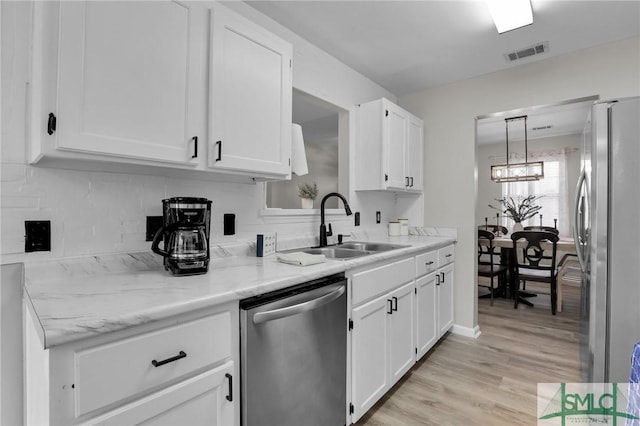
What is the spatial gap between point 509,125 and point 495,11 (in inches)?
151

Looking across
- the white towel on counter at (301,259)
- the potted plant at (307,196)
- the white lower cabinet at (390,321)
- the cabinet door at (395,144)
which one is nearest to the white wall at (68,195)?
the white towel on counter at (301,259)

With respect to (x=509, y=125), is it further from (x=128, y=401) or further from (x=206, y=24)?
(x=128, y=401)

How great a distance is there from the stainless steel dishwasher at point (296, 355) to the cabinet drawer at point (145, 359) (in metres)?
0.11

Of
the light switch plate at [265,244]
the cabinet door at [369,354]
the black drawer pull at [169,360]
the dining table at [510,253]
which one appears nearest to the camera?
the black drawer pull at [169,360]

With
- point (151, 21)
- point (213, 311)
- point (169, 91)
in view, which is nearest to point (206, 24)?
point (151, 21)

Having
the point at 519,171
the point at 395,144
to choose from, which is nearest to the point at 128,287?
the point at 395,144

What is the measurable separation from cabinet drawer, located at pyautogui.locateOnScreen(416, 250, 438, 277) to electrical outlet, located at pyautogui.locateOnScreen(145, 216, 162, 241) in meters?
1.68

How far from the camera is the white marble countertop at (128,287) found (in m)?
0.77

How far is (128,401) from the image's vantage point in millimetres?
827

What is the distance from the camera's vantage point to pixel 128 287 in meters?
1.07

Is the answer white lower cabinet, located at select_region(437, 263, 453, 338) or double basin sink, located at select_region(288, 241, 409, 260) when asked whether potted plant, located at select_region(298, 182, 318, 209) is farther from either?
white lower cabinet, located at select_region(437, 263, 453, 338)

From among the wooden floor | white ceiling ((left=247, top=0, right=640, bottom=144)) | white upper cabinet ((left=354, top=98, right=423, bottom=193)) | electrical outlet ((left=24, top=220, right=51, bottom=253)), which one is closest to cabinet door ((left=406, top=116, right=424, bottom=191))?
white upper cabinet ((left=354, top=98, right=423, bottom=193))

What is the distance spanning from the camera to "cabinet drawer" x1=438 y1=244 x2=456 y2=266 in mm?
2713

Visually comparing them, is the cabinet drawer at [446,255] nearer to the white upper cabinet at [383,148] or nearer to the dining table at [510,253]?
the white upper cabinet at [383,148]
